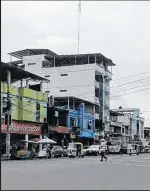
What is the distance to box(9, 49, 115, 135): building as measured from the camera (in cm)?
7781

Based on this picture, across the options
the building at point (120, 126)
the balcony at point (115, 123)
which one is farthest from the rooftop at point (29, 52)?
the building at point (120, 126)

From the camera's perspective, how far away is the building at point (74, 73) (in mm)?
77812

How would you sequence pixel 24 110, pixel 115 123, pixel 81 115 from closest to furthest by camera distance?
pixel 24 110
pixel 81 115
pixel 115 123

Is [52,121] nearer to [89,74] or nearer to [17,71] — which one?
[17,71]

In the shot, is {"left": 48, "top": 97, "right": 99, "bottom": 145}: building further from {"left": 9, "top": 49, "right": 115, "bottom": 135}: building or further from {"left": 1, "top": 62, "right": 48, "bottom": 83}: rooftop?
{"left": 1, "top": 62, "right": 48, "bottom": 83}: rooftop

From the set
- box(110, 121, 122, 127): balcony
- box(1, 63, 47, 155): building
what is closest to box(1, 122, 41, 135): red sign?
box(1, 63, 47, 155): building

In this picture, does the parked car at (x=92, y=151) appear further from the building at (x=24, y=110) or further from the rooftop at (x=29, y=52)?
the rooftop at (x=29, y=52)

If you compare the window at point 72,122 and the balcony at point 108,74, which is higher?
the balcony at point 108,74

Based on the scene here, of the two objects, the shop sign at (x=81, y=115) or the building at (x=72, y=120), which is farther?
the shop sign at (x=81, y=115)

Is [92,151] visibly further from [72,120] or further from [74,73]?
[74,73]

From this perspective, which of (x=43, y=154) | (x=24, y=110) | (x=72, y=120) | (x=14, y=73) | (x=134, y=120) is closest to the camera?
(x=43, y=154)

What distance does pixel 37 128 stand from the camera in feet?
176

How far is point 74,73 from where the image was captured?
7969 cm

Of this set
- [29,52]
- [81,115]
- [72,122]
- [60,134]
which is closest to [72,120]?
[72,122]
